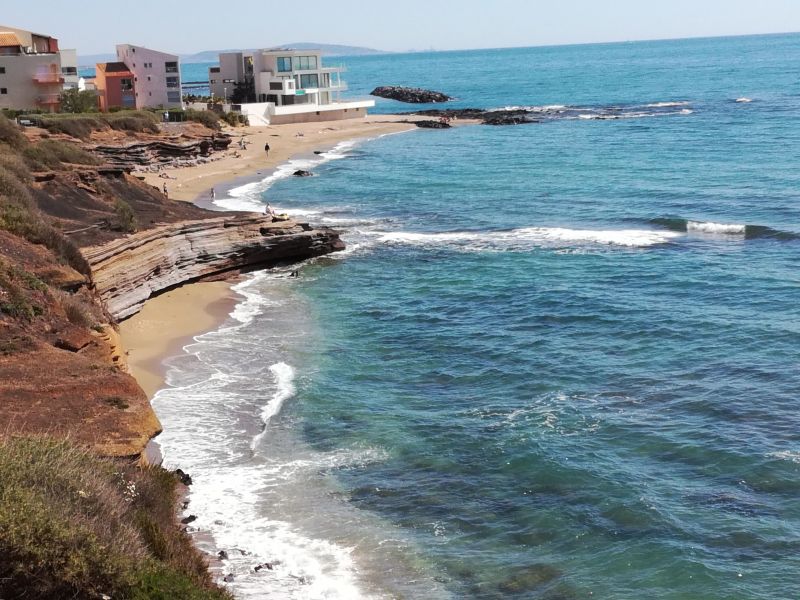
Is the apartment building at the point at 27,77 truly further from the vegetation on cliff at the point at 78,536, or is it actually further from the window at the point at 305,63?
the vegetation on cliff at the point at 78,536

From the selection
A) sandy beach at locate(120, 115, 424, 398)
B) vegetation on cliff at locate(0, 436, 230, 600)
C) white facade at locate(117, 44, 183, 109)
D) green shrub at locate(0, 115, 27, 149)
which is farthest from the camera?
white facade at locate(117, 44, 183, 109)

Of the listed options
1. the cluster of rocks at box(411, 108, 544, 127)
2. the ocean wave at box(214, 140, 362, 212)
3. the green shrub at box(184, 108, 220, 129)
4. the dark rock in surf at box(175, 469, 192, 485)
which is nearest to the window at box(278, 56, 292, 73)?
the cluster of rocks at box(411, 108, 544, 127)

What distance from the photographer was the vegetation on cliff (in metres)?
10.0

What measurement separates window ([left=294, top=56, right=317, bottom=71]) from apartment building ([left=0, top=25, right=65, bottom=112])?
33.6 meters

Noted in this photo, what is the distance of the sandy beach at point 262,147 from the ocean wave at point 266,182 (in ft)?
4.48

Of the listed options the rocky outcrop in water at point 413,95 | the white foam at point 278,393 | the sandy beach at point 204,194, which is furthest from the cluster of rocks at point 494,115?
the white foam at point 278,393

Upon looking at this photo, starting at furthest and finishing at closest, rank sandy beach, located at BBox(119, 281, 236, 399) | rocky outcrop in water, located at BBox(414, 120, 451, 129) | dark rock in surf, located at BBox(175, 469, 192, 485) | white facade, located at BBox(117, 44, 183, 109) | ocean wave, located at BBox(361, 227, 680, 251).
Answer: rocky outcrop in water, located at BBox(414, 120, 451, 129), white facade, located at BBox(117, 44, 183, 109), ocean wave, located at BBox(361, 227, 680, 251), sandy beach, located at BBox(119, 281, 236, 399), dark rock in surf, located at BBox(175, 469, 192, 485)

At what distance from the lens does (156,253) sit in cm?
3238

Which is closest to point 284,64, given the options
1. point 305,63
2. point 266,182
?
point 305,63

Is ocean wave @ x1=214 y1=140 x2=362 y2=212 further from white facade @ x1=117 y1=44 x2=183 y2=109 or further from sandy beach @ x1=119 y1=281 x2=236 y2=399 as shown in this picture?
white facade @ x1=117 y1=44 x2=183 y2=109

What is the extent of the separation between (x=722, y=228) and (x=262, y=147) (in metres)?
48.0

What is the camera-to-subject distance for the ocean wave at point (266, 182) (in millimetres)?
52469

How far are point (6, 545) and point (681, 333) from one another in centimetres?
2278

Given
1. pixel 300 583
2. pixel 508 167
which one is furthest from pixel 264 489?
pixel 508 167
